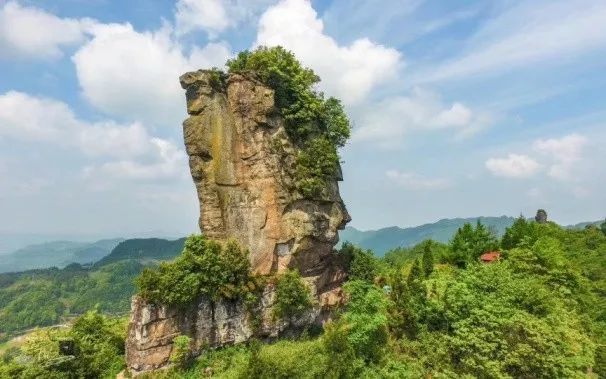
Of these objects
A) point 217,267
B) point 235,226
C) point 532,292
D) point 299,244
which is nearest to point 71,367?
point 217,267

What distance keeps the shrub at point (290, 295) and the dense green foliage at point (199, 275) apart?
231cm

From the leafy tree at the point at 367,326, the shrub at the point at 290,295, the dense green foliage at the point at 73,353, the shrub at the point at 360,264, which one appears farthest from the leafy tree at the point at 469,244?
the dense green foliage at the point at 73,353

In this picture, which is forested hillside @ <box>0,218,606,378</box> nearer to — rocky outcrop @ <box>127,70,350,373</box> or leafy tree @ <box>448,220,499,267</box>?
rocky outcrop @ <box>127,70,350,373</box>

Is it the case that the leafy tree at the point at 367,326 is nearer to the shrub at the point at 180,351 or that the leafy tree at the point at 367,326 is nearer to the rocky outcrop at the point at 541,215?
the shrub at the point at 180,351

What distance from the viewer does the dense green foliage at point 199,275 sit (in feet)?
96.2

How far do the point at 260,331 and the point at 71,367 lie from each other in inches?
512

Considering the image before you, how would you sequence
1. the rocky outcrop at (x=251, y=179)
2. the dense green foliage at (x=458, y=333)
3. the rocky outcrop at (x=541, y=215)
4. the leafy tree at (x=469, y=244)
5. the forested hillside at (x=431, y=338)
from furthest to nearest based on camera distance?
1. the rocky outcrop at (x=541, y=215)
2. the leafy tree at (x=469, y=244)
3. the rocky outcrop at (x=251, y=179)
4. the forested hillside at (x=431, y=338)
5. the dense green foliage at (x=458, y=333)

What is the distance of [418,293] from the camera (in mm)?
34312

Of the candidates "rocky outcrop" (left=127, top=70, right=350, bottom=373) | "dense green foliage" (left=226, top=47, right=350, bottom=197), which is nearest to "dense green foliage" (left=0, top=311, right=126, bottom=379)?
"rocky outcrop" (left=127, top=70, right=350, bottom=373)

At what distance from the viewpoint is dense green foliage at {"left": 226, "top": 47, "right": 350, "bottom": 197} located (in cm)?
3441

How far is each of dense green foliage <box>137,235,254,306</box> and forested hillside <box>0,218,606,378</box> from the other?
3.63 meters

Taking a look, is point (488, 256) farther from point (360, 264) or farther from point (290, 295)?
point (290, 295)

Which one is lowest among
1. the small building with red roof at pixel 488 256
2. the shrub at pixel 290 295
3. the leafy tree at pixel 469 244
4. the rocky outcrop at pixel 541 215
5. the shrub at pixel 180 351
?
the shrub at pixel 180 351

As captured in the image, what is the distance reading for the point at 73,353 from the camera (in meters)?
29.4
